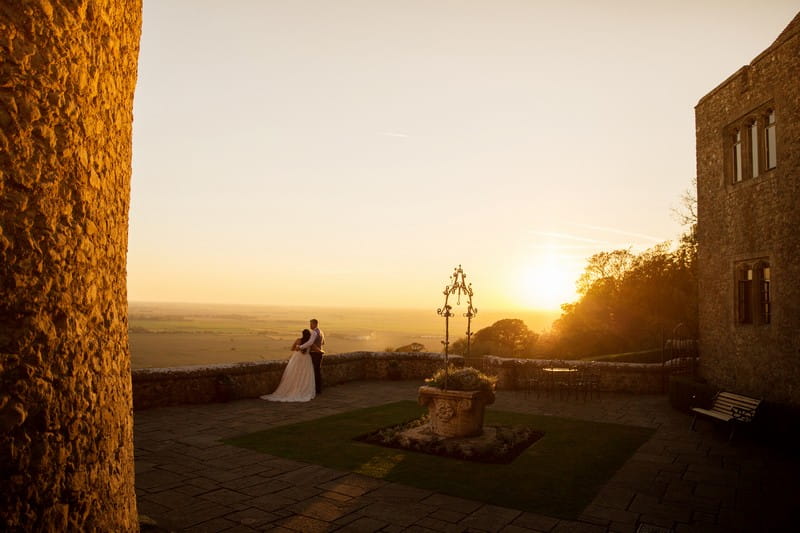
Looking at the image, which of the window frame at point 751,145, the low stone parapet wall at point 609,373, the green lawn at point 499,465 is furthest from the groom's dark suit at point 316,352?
the window frame at point 751,145

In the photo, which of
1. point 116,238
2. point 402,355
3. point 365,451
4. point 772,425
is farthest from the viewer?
point 402,355

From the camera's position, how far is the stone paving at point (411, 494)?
552 cm

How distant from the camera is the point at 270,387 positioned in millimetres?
13820

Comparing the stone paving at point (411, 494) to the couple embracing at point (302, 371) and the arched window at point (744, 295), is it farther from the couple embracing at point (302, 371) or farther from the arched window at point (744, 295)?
the arched window at point (744, 295)

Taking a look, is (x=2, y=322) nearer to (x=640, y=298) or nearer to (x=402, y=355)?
(x=402, y=355)

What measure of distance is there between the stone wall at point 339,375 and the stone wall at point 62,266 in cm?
975

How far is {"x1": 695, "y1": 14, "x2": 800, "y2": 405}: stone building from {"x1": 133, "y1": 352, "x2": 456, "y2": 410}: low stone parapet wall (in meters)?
7.16

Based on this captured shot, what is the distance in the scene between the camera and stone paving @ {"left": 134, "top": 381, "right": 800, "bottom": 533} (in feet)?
18.1

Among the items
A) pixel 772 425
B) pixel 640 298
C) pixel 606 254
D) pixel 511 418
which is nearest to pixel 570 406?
pixel 511 418

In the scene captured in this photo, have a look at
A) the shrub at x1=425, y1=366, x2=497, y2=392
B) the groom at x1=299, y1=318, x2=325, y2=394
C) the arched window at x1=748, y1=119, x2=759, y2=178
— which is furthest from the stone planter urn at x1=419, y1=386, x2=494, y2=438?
the arched window at x1=748, y1=119, x2=759, y2=178

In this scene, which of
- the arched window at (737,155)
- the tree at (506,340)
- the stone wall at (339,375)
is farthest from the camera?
the tree at (506,340)

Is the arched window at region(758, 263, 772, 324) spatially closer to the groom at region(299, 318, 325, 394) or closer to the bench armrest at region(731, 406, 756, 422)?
the bench armrest at region(731, 406, 756, 422)

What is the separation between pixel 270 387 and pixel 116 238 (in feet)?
39.4

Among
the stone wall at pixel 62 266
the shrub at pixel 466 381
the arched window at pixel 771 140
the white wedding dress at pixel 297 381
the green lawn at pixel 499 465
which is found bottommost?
the green lawn at pixel 499 465
